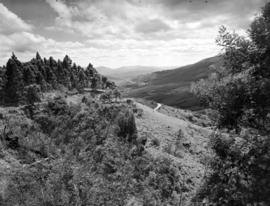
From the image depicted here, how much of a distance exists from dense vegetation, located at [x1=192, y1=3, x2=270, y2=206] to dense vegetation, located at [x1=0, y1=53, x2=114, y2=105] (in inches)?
1900

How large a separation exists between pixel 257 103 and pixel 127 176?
1635cm

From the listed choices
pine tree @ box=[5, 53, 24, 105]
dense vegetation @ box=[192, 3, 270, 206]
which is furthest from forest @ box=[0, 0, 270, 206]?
pine tree @ box=[5, 53, 24, 105]

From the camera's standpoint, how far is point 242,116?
9211 mm

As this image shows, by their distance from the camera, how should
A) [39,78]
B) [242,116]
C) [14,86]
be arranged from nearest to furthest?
[242,116] < [14,86] < [39,78]

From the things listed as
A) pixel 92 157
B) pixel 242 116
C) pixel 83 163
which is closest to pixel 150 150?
pixel 92 157

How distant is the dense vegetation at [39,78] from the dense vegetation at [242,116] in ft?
158

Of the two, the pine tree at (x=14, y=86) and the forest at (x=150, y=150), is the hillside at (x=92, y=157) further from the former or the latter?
the pine tree at (x=14, y=86)

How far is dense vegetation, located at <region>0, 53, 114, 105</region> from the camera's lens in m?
58.4

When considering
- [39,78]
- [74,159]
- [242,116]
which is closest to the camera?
[242,116]

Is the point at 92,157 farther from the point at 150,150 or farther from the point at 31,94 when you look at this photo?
the point at 31,94

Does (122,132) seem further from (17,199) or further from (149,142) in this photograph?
(17,199)

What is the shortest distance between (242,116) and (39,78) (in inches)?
2676

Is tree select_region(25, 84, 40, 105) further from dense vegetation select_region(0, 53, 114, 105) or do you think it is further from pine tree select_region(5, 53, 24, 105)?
pine tree select_region(5, 53, 24, 105)

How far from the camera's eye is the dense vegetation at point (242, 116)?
812 centimetres
